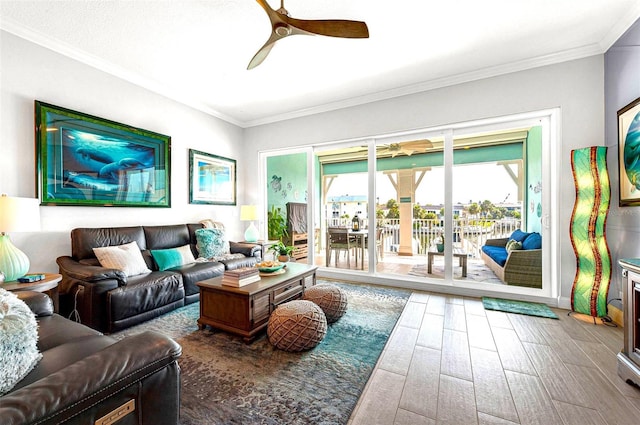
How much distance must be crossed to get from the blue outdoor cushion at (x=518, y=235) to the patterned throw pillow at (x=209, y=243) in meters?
4.22

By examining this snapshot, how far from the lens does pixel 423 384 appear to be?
1.68 meters

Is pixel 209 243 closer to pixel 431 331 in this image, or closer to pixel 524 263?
pixel 431 331

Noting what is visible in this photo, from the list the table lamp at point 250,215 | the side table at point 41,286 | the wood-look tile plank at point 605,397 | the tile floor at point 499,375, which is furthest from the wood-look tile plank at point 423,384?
the table lamp at point 250,215

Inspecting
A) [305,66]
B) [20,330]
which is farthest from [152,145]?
[20,330]

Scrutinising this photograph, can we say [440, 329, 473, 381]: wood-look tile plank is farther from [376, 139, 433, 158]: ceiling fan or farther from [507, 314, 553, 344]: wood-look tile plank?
[376, 139, 433, 158]: ceiling fan

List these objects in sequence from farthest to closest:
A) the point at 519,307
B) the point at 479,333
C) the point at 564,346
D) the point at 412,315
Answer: the point at 519,307 → the point at 412,315 → the point at 479,333 → the point at 564,346

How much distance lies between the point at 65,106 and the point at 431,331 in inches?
172

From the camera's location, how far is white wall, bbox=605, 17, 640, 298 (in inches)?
91.6

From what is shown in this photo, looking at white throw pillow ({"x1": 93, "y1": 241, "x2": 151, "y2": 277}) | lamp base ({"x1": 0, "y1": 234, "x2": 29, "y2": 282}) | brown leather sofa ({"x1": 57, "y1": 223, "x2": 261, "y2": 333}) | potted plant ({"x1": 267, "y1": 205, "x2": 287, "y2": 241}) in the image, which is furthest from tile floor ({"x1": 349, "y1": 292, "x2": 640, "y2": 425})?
potted plant ({"x1": 267, "y1": 205, "x2": 287, "y2": 241})

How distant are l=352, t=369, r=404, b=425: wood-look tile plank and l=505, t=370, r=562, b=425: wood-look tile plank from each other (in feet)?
2.13

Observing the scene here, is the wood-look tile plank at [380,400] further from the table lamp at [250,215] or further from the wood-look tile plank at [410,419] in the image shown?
the table lamp at [250,215]

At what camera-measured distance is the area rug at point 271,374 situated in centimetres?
145

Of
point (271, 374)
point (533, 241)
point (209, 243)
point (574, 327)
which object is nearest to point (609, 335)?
point (574, 327)

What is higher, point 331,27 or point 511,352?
point 331,27
